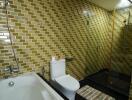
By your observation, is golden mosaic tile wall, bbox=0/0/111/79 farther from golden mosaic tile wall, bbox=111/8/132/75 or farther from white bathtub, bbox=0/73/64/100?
golden mosaic tile wall, bbox=111/8/132/75

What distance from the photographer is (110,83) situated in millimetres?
3285

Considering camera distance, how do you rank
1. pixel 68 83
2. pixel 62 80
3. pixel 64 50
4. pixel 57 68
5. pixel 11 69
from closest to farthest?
pixel 11 69
pixel 68 83
pixel 62 80
pixel 57 68
pixel 64 50

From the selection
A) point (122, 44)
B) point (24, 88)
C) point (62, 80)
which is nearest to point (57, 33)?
point (62, 80)

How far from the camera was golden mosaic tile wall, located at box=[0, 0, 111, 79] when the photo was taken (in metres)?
2.19

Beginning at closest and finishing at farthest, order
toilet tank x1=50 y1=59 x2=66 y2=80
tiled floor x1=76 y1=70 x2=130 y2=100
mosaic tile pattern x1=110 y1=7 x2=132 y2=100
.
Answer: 1. toilet tank x1=50 y1=59 x2=66 y2=80
2. tiled floor x1=76 y1=70 x2=130 y2=100
3. mosaic tile pattern x1=110 y1=7 x2=132 y2=100

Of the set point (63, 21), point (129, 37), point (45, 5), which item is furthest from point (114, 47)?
point (45, 5)

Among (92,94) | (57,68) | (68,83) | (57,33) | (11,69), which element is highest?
(57,33)

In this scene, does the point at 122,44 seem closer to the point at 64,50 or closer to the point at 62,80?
the point at 64,50

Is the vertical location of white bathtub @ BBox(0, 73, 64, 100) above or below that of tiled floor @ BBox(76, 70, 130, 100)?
above

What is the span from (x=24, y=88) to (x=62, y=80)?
754mm

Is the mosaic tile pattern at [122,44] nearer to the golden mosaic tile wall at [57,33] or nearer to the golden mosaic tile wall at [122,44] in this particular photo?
the golden mosaic tile wall at [122,44]

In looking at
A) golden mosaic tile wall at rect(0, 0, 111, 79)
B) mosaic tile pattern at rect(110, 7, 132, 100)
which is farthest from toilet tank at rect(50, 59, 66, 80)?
mosaic tile pattern at rect(110, 7, 132, 100)

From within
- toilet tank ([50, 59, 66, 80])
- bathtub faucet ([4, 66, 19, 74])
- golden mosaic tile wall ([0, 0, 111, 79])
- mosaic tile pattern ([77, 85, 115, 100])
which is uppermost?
golden mosaic tile wall ([0, 0, 111, 79])

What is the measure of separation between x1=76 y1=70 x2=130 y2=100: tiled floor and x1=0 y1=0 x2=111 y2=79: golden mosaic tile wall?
9.8 inches
